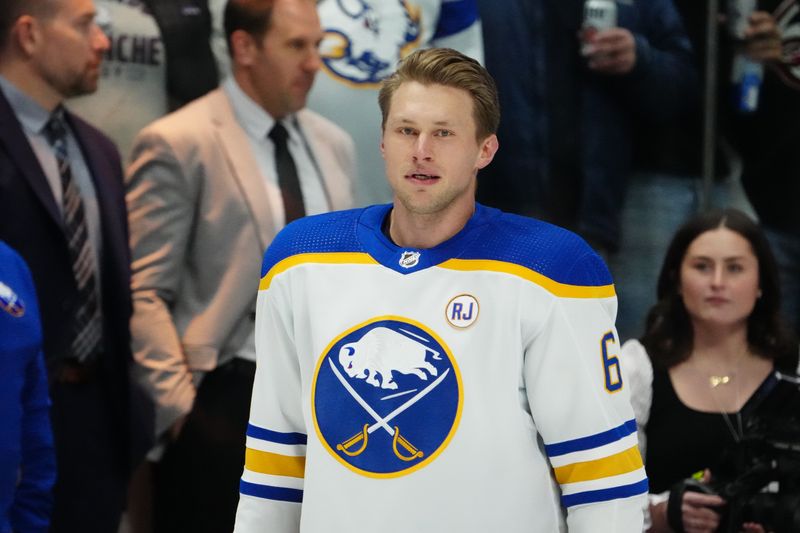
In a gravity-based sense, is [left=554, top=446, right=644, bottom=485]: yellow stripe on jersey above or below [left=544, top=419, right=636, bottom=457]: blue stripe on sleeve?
below

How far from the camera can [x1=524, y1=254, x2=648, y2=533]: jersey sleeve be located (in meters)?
1.92

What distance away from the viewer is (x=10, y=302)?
2.43 m

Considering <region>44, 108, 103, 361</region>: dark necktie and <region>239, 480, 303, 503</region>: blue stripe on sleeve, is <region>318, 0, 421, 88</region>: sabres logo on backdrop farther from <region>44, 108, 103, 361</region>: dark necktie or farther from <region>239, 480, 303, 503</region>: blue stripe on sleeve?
<region>239, 480, 303, 503</region>: blue stripe on sleeve

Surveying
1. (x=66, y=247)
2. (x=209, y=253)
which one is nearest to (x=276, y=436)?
(x=66, y=247)

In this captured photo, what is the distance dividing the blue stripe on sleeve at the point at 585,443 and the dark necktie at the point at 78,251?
5.71 ft

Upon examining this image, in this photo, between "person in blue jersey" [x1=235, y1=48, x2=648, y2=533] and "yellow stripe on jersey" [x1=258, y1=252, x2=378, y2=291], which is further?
"yellow stripe on jersey" [x1=258, y1=252, x2=378, y2=291]

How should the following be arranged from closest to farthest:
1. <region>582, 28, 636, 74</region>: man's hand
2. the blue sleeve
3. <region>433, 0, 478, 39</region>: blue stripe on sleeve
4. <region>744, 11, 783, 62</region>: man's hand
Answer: the blue sleeve → <region>433, 0, 478, 39</region>: blue stripe on sleeve → <region>582, 28, 636, 74</region>: man's hand → <region>744, 11, 783, 62</region>: man's hand

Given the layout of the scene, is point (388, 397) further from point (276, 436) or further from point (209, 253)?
point (209, 253)

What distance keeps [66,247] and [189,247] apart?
39 cm

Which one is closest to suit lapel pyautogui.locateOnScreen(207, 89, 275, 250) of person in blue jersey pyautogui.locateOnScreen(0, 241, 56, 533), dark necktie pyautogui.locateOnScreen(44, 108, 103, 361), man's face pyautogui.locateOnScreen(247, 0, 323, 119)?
man's face pyautogui.locateOnScreen(247, 0, 323, 119)

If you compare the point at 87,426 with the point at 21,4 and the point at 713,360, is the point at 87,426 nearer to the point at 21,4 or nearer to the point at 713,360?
the point at 21,4

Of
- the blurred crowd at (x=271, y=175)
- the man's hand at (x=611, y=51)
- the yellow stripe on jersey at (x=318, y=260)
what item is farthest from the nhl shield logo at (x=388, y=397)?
the man's hand at (x=611, y=51)

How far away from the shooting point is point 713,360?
323 centimetres

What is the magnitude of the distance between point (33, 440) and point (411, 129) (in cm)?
111
